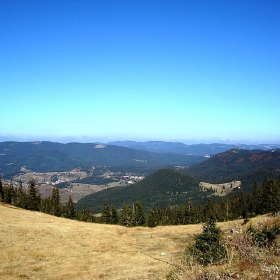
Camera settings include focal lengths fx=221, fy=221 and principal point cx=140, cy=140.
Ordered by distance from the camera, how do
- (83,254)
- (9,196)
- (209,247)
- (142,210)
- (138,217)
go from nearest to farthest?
(209,247)
(83,254)
(138,217)
(142,210)
(9,196)

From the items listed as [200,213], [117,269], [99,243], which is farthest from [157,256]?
[200,213]

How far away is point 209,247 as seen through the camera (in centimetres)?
1670

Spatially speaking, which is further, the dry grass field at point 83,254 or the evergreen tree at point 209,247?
the dry grass field at point 83,254

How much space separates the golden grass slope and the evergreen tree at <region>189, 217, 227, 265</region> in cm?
263

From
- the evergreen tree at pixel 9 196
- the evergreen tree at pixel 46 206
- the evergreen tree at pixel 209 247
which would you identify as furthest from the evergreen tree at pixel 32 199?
the evergreen tree at pixel 209 247

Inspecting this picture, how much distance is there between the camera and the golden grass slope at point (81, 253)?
2442 centimetres

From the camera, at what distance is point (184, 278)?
9609 millimetres

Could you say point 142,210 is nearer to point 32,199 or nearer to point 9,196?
point 32,199

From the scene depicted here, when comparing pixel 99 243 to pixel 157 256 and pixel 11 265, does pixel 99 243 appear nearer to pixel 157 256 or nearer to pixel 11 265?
pixel 157 256

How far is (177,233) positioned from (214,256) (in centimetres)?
3466

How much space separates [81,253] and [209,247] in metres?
23.6

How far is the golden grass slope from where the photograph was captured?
24422mm

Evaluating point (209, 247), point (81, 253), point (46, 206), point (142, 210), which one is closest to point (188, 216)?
point (142, 210)

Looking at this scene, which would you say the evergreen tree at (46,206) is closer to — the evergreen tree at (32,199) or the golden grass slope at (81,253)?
the evergreen tree at (32,199)
